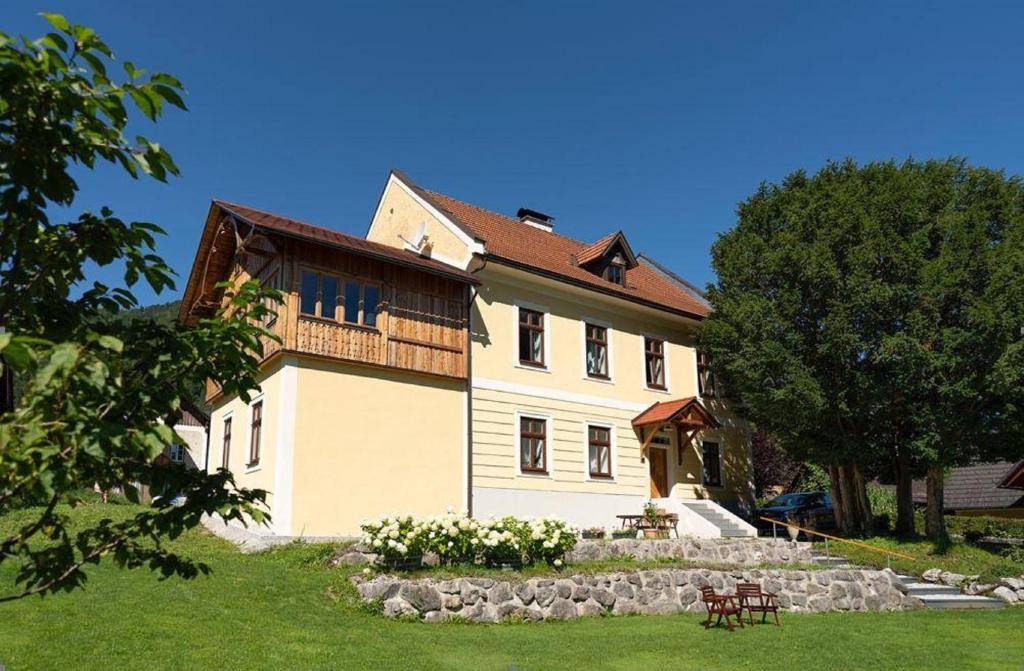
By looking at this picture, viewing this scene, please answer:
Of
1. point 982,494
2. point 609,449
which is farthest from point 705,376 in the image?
point 982,494

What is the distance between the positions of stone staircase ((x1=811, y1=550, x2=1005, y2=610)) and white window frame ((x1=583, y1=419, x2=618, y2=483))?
6.33 metres

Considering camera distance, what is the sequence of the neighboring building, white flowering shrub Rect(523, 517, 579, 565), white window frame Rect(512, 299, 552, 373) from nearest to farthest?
white flowering shrub Rect(523, 517, 579, 565) < white window frame Rect(512, 299, 552, 373) < the neighboring building

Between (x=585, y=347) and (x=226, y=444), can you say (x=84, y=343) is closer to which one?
(x=226, y=444)

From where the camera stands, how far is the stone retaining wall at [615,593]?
12.9 meters

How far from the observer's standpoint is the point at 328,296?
19.0 metres

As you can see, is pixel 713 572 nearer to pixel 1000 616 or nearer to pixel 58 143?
pixel 1000 616

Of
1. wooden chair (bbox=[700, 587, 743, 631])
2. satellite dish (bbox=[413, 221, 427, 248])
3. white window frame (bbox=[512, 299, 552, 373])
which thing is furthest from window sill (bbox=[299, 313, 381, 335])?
wooden chair (bbox=[700, 587, 743, 631])

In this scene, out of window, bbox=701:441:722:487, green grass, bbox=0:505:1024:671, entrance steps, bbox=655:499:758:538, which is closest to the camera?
green grass, bbox=0:505:1024:671

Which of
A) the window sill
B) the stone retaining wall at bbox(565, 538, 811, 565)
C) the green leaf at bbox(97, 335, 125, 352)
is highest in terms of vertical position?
the window sill

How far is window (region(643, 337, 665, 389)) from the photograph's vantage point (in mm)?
26453

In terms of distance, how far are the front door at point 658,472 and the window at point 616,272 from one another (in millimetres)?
5655

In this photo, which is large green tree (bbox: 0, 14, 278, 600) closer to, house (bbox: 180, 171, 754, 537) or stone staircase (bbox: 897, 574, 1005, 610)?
house (bbox: 180, 171, 754, 537)

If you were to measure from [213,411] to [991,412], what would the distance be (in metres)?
22.5

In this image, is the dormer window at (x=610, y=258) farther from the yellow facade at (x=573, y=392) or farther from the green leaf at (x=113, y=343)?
the green leaf at (x=113, y=343)
